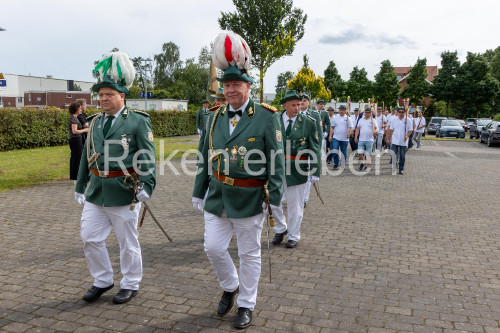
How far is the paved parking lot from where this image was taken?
3887 mm

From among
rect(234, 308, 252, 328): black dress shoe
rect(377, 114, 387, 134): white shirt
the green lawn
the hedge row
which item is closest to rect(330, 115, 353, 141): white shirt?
rect(377, 114, 387, 134): white shirt

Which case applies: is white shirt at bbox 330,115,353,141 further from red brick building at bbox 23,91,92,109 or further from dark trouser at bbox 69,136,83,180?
red brick building at bbox 23,91,92,109

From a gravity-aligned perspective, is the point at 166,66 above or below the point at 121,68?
above

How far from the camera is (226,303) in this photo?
13.1 ft

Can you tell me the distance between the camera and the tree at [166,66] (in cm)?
8531

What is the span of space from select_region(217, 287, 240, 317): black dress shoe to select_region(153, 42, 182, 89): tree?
85135 mm

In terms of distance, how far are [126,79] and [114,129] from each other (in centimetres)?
52

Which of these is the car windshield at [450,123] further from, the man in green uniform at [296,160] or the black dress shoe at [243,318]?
the black dress shoe at [243,318]

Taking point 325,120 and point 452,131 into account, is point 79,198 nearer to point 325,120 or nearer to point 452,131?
point 325,120

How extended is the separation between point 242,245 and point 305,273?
1.54 meters

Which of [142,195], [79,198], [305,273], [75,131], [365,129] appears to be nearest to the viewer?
[142,195]

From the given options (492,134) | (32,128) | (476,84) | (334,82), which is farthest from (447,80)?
(32,128)

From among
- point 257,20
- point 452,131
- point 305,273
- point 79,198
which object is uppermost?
point 257,20

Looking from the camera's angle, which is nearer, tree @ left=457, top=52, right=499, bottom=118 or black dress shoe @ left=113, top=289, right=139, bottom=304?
black dress shoe @ left=113, top=289, right=139, bottom=304
